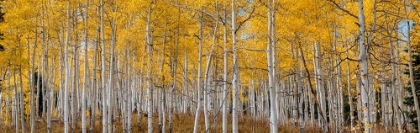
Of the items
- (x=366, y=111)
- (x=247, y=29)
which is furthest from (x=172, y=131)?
(x=366, y=111)

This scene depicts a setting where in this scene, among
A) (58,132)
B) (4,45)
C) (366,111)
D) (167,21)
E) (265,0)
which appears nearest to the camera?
(366,111)

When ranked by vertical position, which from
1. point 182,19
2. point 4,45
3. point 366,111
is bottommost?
point 366,111

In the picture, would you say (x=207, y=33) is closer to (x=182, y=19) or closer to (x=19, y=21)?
(x=182, y=19)

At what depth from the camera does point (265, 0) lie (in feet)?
26.6

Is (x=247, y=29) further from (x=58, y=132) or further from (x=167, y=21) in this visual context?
(x=58, y=132)

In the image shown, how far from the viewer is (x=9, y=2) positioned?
11320 mm

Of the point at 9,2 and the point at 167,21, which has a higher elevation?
the point at 9,2

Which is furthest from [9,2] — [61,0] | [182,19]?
[182,19]

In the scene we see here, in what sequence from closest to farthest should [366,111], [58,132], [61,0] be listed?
[366,111], [61,0], [58,132]

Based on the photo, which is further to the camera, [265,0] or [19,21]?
[19,21]

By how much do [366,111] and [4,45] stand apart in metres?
12.0

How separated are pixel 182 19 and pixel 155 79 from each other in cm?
256

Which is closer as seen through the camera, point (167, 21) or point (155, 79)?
point (155, 79)

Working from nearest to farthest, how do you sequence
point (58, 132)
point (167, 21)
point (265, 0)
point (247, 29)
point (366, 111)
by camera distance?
point (366, 111), point (265, 0), point (167, 21), point (58, 132), point (247, 29)
